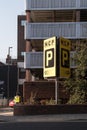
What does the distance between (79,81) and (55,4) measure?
30.0ft

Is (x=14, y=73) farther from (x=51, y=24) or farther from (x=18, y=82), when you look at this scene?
(x=51, y=24)


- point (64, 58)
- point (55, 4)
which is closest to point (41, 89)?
point (64, 58)

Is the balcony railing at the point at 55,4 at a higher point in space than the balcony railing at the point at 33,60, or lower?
higher

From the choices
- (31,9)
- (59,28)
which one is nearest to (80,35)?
(59,28)

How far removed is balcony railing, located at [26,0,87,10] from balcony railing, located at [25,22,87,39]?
140 cm

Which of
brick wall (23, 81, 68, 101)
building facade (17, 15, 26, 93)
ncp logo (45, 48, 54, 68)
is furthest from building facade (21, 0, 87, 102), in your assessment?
building facade (17, 15, 26, 93)

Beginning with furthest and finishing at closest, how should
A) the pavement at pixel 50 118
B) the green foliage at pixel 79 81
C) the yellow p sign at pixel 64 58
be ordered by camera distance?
1. the yellow p sign at pixel 64 58
2. the green foliage at pixel 79 81
3. the pavement at pixel 50 118

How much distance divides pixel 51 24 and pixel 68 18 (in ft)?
20.2

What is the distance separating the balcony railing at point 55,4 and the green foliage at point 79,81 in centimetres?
631

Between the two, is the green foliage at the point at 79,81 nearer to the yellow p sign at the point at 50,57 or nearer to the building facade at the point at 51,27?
the yellow p sign at the point at 50,57

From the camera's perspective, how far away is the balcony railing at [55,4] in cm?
4431

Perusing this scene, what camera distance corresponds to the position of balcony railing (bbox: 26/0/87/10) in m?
44.3

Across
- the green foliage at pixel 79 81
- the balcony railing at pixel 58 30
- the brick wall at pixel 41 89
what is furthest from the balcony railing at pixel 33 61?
the green foliage at pixel 79 81

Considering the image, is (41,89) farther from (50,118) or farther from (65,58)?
(50,118)
